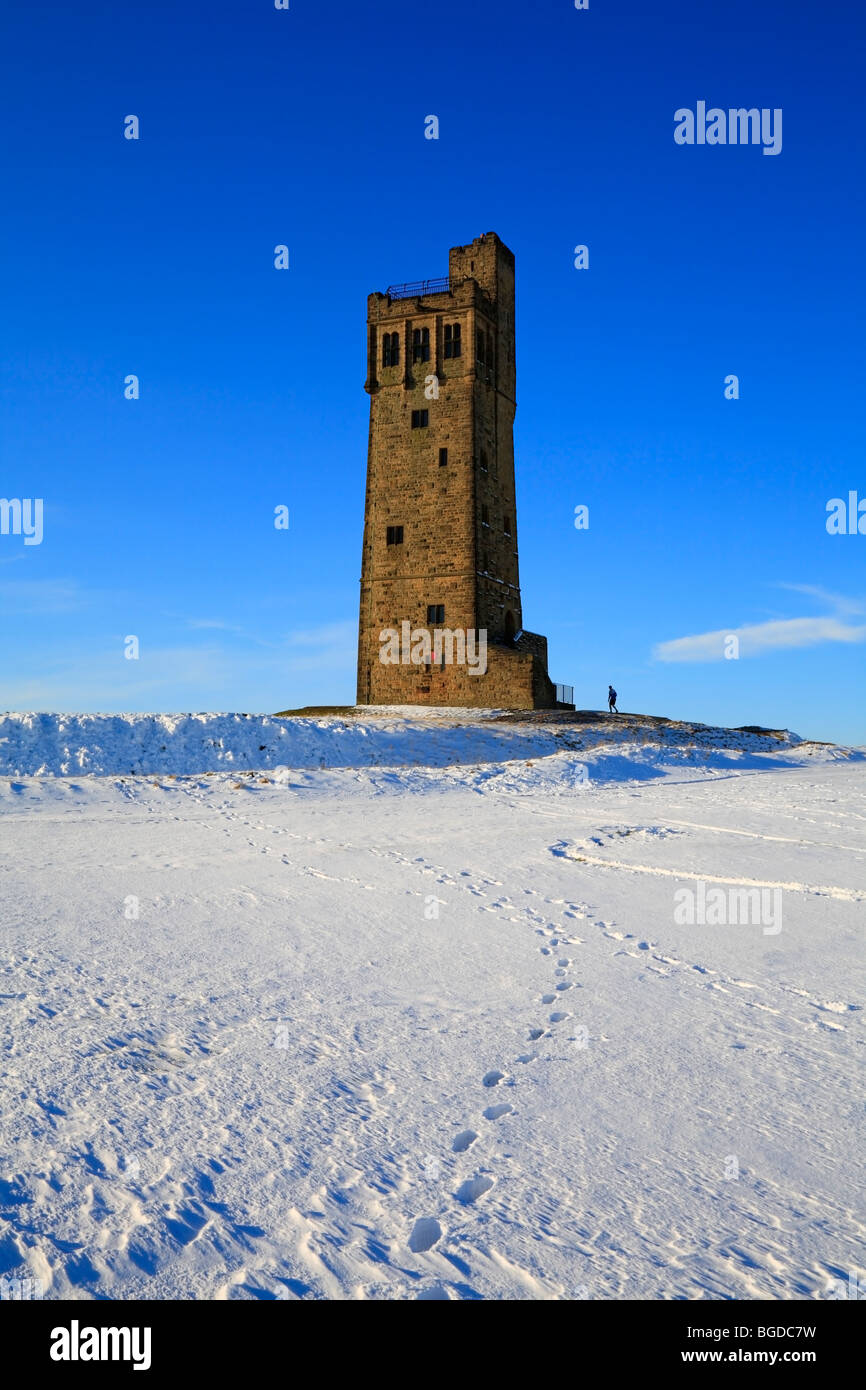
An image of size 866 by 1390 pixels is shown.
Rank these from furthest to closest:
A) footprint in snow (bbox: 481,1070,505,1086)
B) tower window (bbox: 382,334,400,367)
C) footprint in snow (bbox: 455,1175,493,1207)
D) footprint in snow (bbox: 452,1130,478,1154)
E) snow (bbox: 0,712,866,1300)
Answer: tower window (bbox: 382,334,400,367)
footprint in snow (bbox: 481,1070,505,1086)
footprint in snow (bbox: 452,1130,478,1154)
footprint in snow (bbox: 455,1175,493,1207)
snow (bbox: 0,712,866,1300)

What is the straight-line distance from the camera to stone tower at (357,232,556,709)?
3519 centimetres

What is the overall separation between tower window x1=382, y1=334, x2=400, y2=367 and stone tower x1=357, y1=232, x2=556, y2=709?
0.14 ft

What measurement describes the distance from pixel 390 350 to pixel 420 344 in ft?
4.36

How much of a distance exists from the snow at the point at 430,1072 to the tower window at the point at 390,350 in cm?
3083

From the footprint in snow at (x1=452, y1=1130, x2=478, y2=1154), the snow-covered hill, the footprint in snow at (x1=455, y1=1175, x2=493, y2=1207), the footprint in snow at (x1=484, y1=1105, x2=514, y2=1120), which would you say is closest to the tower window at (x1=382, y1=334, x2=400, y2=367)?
the snow-covered hill

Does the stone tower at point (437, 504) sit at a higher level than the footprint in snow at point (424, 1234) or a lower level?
higher

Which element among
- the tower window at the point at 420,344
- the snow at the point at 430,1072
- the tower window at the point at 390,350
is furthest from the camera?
the tower window at the point at 390,350

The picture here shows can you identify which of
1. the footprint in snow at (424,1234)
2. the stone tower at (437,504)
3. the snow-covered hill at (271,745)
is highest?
the stone tower at (437,504)

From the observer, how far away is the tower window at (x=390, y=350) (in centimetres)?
3709

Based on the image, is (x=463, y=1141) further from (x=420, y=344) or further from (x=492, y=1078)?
(x=420, y=344)

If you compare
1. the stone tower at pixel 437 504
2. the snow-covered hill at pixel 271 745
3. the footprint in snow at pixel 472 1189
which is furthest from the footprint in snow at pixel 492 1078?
the stone tower at pixel 437 504

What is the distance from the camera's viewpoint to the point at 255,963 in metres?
5.96

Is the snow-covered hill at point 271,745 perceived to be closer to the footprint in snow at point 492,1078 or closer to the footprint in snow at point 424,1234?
the footprint in snow at point 492,1078

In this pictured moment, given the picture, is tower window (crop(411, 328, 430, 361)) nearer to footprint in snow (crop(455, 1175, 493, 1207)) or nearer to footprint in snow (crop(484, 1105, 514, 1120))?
footprint in snow (crop(484, 1105, 514, 1120))
